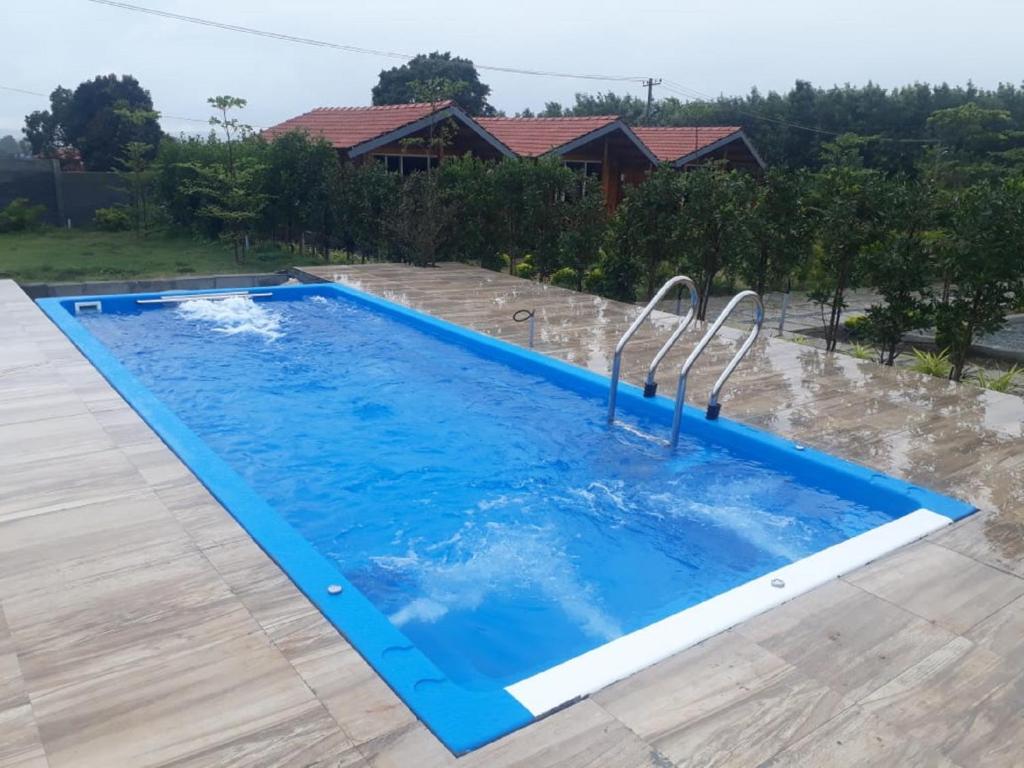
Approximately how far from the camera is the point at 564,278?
40.3 feet

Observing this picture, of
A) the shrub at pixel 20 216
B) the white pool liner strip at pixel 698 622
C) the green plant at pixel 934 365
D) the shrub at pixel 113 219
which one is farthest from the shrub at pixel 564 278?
the shrub at pixel 20 216

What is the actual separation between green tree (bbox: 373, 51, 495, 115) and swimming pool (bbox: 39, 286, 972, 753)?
114 ft

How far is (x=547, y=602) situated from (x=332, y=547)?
130cm

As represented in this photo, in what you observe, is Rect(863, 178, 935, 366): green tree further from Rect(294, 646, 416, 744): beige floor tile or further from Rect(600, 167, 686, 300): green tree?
Rect(294, 646, 416, 744): beige floor tile

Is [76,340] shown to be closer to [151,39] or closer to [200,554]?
[200,554]

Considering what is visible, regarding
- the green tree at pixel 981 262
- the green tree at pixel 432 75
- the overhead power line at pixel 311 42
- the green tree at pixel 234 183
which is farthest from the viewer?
the green tree at pixel 432 75

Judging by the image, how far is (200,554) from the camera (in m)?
3.25

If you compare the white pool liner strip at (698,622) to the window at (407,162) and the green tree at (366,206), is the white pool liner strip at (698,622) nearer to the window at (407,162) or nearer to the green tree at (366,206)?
the green tree at (366,206)

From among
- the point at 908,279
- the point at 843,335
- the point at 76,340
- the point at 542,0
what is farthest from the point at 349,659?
the point at 542,0

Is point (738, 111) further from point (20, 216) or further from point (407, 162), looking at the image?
point (20, 216)

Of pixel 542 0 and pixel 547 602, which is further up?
pixel 542 0

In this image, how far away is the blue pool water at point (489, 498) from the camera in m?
3.80

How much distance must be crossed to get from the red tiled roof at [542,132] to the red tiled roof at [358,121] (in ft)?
6.27

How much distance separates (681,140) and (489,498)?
63.8 ft
